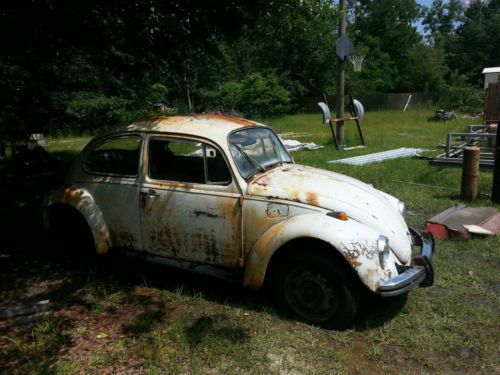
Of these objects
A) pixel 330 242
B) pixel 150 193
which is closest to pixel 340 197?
pixel 330 242

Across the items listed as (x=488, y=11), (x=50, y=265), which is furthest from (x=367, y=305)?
(x=488, y=11)

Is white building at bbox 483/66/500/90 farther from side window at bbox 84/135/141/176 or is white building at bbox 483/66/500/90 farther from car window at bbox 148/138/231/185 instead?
side window at bbox 84/135/141/176

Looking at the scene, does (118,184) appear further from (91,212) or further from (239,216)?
(239,216)

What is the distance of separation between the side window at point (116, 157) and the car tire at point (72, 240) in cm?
58

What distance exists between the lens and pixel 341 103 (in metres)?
14.2

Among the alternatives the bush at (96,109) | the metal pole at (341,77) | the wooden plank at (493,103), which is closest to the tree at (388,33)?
the wooden plank at (493,103)

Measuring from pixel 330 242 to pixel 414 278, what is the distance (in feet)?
2.39

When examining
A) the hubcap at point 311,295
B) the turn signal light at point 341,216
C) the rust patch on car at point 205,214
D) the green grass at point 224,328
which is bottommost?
the green grass at point 224,328

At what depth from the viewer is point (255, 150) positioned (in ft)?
13.9

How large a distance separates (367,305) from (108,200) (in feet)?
8.79

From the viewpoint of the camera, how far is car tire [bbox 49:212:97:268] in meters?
4.64

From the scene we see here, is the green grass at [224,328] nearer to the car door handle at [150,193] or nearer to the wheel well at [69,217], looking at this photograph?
the wheel well at [69,217]

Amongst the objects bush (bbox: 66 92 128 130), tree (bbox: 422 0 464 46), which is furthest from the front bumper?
A: tree (bbox: 422 0 464 46)

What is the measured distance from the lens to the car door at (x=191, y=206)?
3.77m
